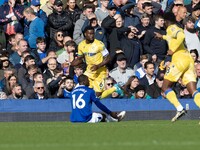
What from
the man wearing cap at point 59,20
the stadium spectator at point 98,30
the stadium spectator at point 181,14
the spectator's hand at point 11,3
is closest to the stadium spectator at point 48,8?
the man wearing cap at point 59,20

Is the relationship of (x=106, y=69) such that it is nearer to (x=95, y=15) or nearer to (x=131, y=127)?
(x=95, y=15)

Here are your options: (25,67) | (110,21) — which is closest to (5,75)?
(25,67)

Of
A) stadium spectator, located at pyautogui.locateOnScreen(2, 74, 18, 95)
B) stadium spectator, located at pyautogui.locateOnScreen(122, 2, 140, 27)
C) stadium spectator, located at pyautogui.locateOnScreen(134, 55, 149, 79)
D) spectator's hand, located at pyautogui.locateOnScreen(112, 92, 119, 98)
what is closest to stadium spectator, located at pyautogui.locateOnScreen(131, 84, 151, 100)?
spectator's hand, located at pyautogui.locateOnScreen(112, 92, 119, 98)

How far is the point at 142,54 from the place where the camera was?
21875 millimetres

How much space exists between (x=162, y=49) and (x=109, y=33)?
4.44ft

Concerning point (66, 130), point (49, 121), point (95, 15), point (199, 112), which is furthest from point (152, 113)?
point (66, 130)

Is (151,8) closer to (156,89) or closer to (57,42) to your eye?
(57,42)

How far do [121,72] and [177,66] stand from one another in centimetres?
456

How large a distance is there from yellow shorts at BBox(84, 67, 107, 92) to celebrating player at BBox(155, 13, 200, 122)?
370 centimetres

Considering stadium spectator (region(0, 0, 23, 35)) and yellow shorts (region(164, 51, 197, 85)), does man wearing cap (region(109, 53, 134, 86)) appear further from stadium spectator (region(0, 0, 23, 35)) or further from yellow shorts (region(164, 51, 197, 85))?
yellow shorts (region(164, 51, 197, 85))

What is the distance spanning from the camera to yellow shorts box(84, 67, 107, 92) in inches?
789

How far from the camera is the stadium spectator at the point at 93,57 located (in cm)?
2000

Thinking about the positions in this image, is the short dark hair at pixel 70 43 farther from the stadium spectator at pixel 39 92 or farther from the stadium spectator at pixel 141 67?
the stadium spectator at pixel 39 92

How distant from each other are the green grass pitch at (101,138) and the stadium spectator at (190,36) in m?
7.41
